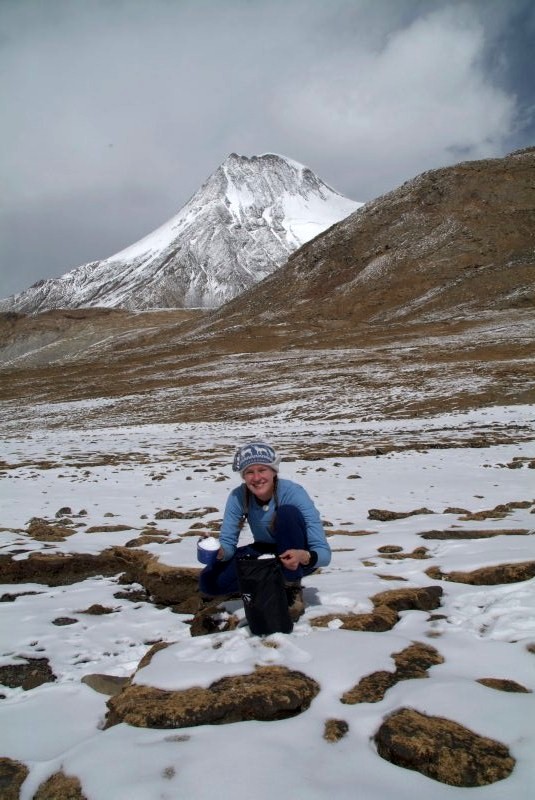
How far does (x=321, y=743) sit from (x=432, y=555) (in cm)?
424

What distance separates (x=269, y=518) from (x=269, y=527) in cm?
10

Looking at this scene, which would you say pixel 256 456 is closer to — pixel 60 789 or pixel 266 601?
pixel 266 601

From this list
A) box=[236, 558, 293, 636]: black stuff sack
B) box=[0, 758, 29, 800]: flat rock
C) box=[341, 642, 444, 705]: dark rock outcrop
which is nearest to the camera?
box=[0, 758, 29, 800]: flat rock

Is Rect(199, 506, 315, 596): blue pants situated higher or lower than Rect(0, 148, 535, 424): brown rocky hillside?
lower

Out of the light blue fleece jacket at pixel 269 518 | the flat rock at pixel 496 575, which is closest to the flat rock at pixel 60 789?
the light blue fleece jacket at pixel 269 518

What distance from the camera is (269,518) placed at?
5.11 m

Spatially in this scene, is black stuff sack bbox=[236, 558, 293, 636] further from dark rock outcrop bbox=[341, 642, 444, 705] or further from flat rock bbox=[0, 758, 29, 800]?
flat rock bbox=[0, 758, 29, 800]

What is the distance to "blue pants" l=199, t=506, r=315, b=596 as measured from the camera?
4.81 meters

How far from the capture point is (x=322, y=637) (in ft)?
13.1

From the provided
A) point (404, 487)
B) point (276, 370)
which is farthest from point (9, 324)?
point (404, 487)

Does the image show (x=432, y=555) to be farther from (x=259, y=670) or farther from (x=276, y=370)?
(x=276, y=370)

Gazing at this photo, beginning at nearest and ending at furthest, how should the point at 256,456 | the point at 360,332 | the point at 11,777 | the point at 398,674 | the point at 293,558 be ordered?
the point at 11,777 → the point at 398,674 → the point at 293,558 → the point at 256,456 → the point at 360,332

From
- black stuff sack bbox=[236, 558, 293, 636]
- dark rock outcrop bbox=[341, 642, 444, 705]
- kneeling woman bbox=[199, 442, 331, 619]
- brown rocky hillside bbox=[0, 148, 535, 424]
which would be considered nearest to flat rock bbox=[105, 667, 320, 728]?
dark rock outcrop bbox=[341, 642, 444, 705]

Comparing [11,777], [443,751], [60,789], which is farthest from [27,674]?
[443,751]
